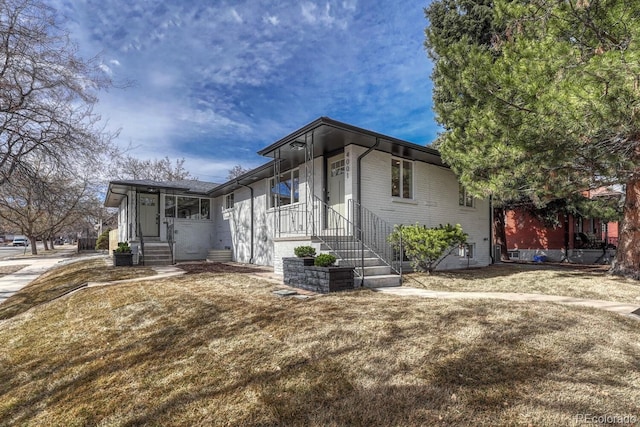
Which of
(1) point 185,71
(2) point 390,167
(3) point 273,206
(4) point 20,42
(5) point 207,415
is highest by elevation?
(1) point 185,71

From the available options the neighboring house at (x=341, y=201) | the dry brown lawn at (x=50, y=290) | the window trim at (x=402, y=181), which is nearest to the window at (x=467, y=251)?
the neighboring house at (x=341, y=201)

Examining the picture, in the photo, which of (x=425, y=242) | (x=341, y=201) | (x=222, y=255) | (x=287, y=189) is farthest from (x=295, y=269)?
(x=222, y=255)

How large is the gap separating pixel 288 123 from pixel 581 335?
77.0ft

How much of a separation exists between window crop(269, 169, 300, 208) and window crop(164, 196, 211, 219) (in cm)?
625

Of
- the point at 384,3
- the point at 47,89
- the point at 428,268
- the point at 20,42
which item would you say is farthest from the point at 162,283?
the point at 384,3

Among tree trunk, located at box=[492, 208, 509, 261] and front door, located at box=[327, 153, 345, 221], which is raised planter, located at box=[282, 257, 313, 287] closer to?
front door, located at box=[327, 153, 345, 221]

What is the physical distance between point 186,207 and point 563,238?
64.6ft

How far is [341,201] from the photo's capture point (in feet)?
32.1

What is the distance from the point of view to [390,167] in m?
9.94

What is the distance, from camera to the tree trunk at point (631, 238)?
833 cm

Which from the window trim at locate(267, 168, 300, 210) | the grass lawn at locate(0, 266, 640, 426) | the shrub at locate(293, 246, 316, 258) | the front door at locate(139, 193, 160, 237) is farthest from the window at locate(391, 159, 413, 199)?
the front door at locate(139, 193, 160, 237)

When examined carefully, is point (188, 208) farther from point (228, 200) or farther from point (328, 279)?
point (328, 279)

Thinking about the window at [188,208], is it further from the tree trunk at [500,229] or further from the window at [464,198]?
the tree trunk at [500,229]

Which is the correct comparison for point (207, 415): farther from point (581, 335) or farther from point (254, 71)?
point (254, 71)
